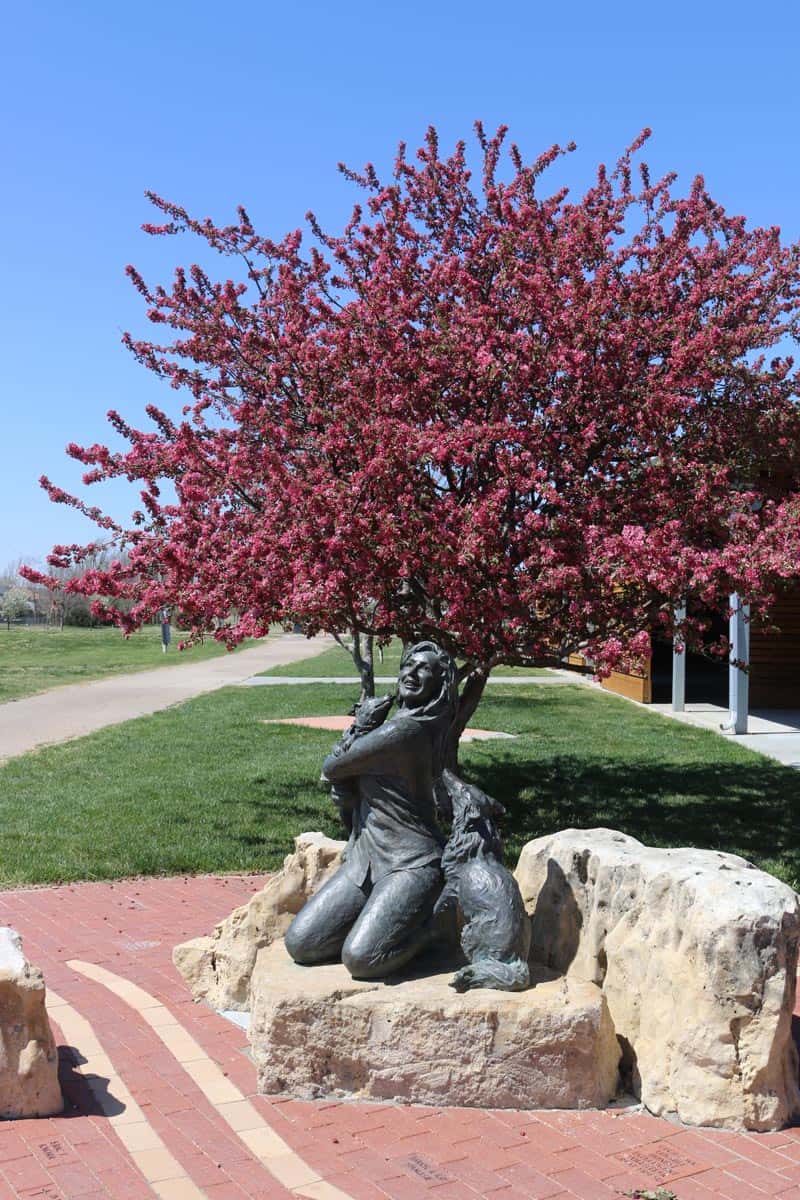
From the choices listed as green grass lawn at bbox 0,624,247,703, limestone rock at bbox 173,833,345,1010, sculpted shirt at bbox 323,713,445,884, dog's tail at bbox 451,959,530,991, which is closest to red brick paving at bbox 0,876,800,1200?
limestone rock at bbox 173,833,345,1010

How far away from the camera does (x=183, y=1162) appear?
13.1 ft

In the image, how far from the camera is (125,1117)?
4332 millimetres

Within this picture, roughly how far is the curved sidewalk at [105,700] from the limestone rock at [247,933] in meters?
9.71

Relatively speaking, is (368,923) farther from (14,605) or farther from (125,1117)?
(14,605)

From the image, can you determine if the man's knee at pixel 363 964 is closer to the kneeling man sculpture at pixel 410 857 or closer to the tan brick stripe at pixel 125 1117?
the kneeling man sculpture at pixel 410 857

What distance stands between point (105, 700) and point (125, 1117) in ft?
62.8

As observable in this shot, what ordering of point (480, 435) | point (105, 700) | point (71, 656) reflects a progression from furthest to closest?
1. point (71, 656)
2. point (105, 700)
3. point (480, 435)

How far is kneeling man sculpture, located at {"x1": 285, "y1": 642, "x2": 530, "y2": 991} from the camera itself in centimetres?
476

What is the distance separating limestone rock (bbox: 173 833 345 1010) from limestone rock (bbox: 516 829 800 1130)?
1.43 m

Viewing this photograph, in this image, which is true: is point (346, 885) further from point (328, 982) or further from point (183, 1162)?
point (183, 1162)

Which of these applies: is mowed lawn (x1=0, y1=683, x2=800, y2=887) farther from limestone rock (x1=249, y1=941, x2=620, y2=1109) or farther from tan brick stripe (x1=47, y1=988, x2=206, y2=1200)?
limestone rock (x1=249, y1=941, x2=620, y2=1109)

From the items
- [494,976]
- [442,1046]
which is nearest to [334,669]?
[494,976]

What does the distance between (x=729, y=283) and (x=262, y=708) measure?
1324 centimetres

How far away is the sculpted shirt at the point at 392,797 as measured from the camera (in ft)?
16.6
